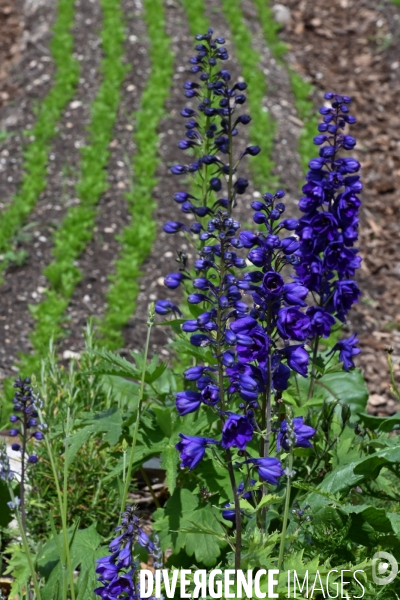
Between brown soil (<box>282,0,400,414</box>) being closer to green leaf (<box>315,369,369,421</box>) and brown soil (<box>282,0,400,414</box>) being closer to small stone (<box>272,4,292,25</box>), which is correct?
small stone (<box>272,4,292,25</box>)

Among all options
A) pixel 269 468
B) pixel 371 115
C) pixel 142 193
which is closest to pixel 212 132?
pixel 269 468

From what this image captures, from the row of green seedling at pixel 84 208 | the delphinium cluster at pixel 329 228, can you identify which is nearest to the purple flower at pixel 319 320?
the delphinium cluster at pixel 329 228

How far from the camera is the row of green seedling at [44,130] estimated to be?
6613 mm

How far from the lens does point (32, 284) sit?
6.13m

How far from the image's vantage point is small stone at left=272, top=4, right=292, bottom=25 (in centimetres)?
1059

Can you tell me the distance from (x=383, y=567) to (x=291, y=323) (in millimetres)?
880

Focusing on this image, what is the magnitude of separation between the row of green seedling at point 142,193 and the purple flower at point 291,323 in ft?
9.47

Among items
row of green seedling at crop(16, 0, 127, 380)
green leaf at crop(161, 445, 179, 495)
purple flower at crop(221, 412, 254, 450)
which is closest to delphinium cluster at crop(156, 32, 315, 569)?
purple flower at crop(221, 412, 254, 450)

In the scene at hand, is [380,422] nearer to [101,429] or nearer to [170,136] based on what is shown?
[101,429]

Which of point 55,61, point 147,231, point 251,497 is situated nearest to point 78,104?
point 55,61

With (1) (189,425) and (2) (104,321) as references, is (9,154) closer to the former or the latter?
(2) (104,321)

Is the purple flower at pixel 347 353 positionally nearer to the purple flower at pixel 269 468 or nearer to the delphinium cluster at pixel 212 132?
the delphinium cluster at pixel 212 132

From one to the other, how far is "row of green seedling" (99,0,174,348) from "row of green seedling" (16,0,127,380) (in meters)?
0.29

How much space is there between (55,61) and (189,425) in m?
6.75
